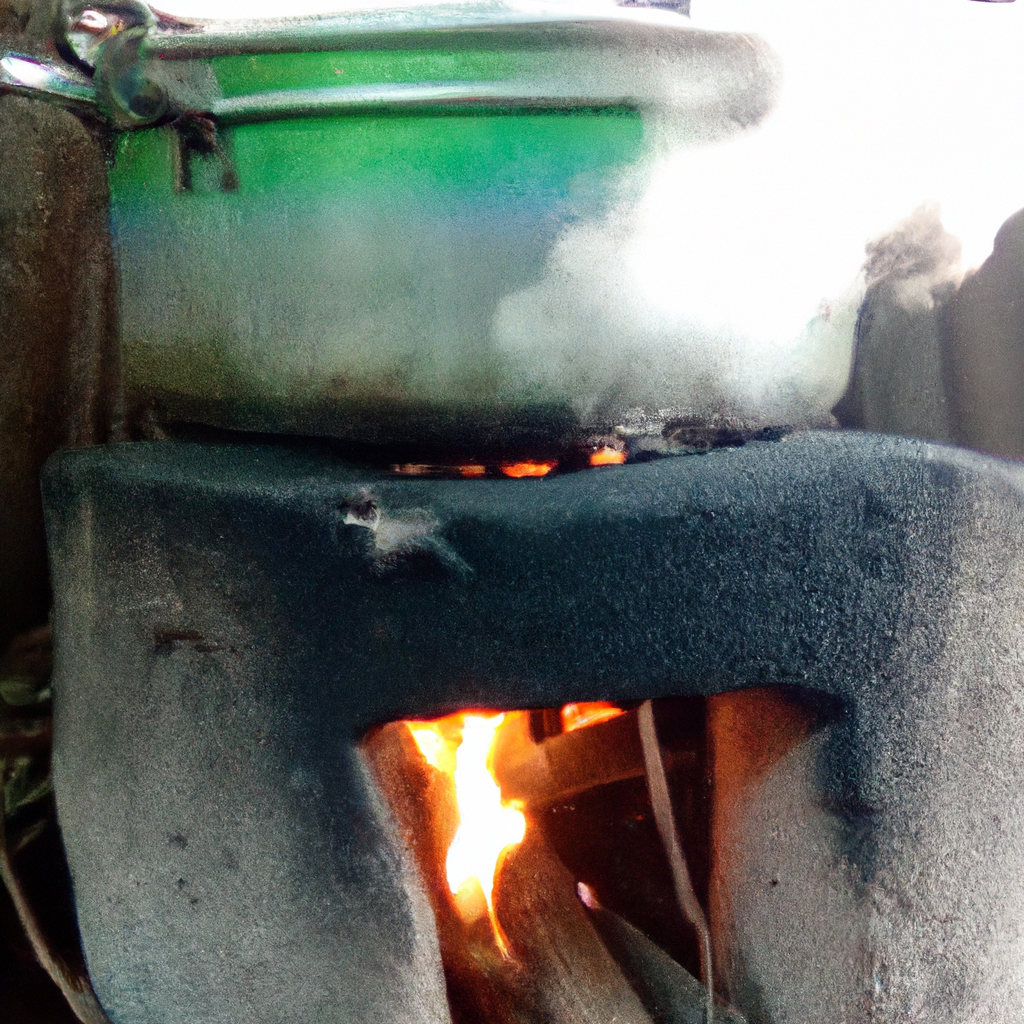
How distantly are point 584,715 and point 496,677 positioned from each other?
1.83ft

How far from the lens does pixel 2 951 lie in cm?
158

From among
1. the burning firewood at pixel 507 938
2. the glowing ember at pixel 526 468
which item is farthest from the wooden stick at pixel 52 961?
the glowing ember at pixel 526 468

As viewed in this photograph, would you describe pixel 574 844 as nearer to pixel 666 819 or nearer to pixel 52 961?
pixel 666 819

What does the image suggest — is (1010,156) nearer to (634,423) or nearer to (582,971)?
(634,423)

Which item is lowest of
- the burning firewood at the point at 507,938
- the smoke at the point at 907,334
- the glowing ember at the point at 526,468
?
the burning firewood at the point at 507,938

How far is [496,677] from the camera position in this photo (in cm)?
110

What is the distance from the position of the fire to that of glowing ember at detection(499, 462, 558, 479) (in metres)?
0.42

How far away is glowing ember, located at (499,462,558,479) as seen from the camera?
128 centimetres

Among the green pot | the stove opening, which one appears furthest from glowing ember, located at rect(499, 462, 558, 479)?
the stove opening

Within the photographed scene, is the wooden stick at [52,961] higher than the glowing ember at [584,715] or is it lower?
lower

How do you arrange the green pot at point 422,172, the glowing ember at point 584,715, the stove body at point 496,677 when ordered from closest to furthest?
1. the stove body at point 496,677
2. the green pot at point 422,172
3. the glowing ember at point 584,715

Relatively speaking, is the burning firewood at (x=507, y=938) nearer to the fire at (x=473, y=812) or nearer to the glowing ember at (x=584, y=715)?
the fire at (x=473, y=812)

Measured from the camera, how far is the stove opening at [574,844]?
4.15ft

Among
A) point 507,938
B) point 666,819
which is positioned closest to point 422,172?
point 666,819
